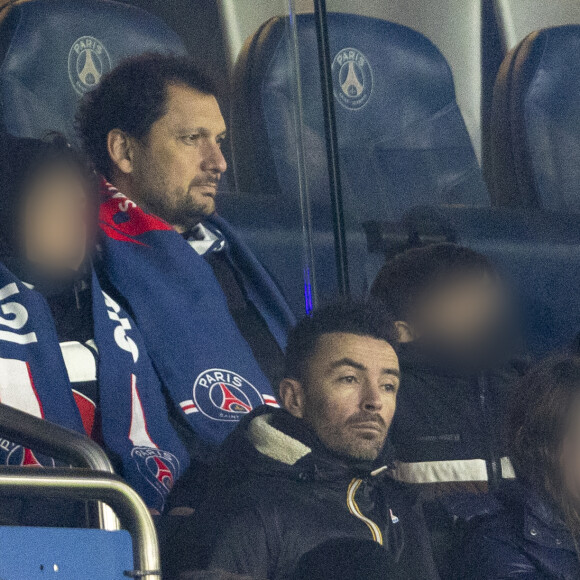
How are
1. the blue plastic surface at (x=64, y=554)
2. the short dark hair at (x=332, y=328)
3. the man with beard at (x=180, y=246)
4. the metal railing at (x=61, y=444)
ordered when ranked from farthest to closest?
1. the man with beard at (x=180, y=246)
2. the short dark hair at (x=332, y=328)
3. the metal railing at (x=61, y=444)
4. the blue plastic surface at (x=64, y=554)

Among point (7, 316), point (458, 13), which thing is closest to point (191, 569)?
point (7, 316)

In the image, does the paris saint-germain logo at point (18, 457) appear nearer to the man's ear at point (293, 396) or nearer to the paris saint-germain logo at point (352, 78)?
the man's ear at point (293, 396)

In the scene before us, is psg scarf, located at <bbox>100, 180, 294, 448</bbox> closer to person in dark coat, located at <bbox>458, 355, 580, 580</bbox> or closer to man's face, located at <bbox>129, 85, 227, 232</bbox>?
man's face, located at <bbox>129, 85, 227, 232</bbox>

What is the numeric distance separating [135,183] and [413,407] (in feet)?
2.47

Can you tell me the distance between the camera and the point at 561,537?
176cm

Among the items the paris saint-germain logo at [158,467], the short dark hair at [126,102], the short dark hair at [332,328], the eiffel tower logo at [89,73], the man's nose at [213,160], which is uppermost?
the eiffel tower logo at [89,73]

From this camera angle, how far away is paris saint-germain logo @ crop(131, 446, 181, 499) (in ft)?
6.34

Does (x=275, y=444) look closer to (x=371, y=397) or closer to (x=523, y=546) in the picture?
(x=371, y=397)

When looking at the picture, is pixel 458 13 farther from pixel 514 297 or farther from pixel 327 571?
pixel 327 571

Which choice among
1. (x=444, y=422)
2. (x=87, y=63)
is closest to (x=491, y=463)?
(x=444, y=422)

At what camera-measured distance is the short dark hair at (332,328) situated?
6.48ft

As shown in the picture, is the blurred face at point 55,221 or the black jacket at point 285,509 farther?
the blurred face at point 55,221

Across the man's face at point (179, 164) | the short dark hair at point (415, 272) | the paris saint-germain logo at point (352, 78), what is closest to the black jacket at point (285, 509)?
the short dark hair at point (415, 272)

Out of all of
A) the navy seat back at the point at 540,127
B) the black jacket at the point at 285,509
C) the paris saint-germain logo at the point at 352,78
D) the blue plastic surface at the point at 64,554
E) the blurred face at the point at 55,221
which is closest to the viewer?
the blue plastic surface at the point at 64,554
